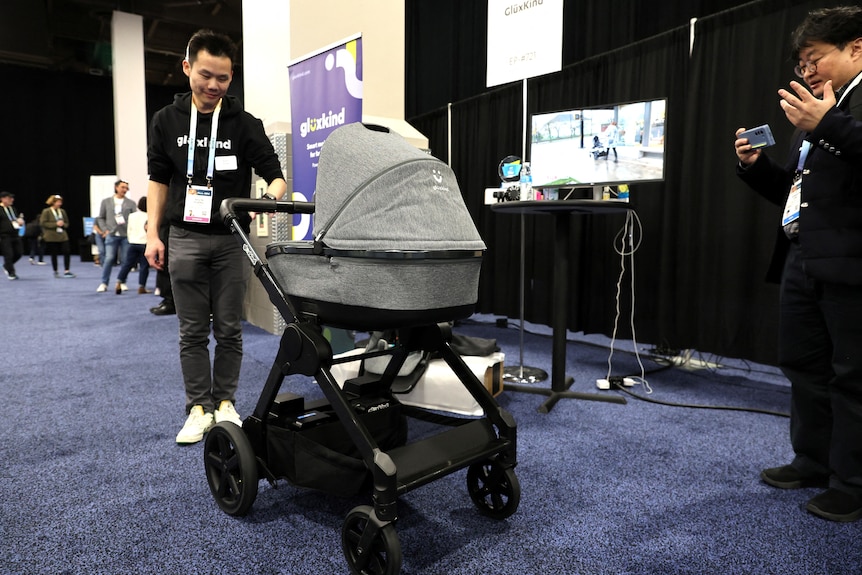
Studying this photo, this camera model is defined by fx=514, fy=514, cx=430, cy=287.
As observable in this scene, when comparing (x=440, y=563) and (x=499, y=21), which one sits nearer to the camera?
(x=440, y=563)

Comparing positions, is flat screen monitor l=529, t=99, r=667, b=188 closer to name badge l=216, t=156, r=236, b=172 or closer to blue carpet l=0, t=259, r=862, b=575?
blue carpet l=0, t=259, r=862, b=575

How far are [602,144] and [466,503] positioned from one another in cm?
186

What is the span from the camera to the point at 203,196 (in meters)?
1.91

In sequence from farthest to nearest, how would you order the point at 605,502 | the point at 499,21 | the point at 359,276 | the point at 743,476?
the point at 499,21
the point at 743,476
the point at 605,502
the point at 359,276

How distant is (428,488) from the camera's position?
1.68 metres

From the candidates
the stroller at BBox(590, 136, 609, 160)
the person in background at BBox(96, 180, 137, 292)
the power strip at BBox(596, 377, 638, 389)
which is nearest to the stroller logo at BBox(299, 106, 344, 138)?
the stroller at BBox(590, 136, 609, 160)

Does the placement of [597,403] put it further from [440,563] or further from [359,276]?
[359,276]

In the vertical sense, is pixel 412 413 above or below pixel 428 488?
above

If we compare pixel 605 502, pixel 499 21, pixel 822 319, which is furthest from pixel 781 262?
pixel 499 21

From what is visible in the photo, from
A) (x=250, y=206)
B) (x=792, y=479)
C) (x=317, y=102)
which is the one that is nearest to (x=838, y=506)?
(x=792, y=479)

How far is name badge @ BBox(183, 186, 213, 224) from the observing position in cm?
190

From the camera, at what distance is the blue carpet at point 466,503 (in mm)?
1283

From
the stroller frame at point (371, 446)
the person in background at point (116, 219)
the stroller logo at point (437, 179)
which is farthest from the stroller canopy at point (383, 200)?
the person in background at point (116, 219)

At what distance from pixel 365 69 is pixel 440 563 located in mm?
3740
